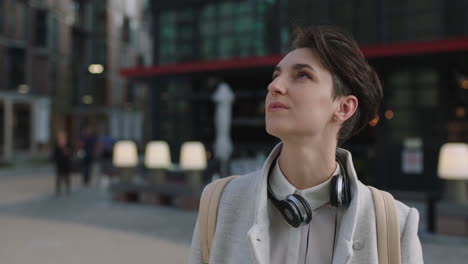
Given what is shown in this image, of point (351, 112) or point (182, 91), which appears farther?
point (182, 91)

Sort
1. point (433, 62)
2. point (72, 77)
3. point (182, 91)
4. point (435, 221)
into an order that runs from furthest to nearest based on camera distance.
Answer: point (72, 77) < point (182, 91) < point (433, 62) < point (435, 221)

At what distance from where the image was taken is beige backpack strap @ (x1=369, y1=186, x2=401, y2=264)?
4.17 feet

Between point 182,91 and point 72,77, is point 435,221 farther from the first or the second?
point 72,77

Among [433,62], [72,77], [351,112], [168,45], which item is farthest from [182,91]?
[72,77]

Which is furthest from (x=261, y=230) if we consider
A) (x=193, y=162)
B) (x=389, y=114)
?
(x=389, y=114)

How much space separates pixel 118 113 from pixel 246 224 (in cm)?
4047

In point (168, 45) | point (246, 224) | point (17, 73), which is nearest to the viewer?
point (246, 224)

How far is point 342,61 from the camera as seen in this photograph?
1343mm

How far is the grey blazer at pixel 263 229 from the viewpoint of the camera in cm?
127

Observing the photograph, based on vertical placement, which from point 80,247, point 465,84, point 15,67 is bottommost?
point 80,247

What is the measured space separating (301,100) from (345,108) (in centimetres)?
18

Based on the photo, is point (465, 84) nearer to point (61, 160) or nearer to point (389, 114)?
point (389, 114)

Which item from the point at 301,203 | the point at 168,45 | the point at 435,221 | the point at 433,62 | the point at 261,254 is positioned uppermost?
the point at 168,45

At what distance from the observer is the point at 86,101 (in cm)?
3703
